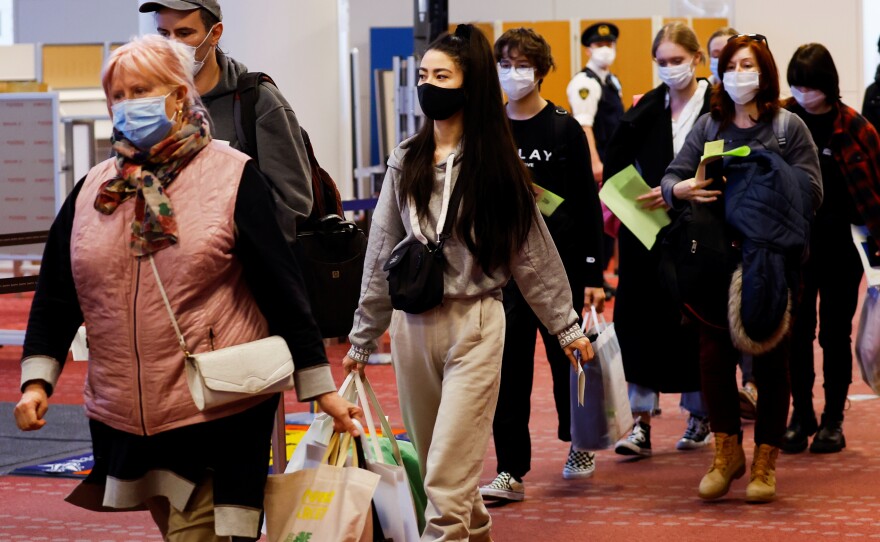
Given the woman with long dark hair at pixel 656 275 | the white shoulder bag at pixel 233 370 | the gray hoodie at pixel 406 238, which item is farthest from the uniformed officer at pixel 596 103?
the white shoulder bag at pixel 233 370

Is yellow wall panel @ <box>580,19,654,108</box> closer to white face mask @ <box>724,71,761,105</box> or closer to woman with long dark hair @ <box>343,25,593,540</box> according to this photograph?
white face mask @ <box>724,71,761,105</box>

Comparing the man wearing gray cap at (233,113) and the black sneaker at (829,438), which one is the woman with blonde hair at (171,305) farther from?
the black sneaker at (829,438)

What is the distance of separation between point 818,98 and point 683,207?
957mm

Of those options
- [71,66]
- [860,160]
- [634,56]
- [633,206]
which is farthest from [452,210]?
[71,66]

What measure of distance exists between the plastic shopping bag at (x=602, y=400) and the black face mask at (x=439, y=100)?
1334mm

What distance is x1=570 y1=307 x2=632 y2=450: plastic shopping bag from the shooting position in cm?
486

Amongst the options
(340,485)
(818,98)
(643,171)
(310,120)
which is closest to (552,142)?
(643,171)

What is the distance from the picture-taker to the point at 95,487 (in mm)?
2877

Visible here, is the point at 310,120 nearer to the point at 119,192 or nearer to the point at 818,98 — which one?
the point at 818,98

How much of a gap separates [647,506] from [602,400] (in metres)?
0.41

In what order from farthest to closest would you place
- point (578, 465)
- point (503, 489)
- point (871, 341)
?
point (871, 341) < point (578, 465) < point (503, 489)

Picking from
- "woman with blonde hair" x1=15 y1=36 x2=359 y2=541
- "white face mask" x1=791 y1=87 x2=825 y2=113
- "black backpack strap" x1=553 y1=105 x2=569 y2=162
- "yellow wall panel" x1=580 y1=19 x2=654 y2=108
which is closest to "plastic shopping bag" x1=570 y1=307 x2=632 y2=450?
"black backpack strap" x1=553 y1=105 x2=569 y2=162

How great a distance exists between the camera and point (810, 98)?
18.3 feet

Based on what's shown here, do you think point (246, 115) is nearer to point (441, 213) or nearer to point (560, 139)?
point (441, 213)
